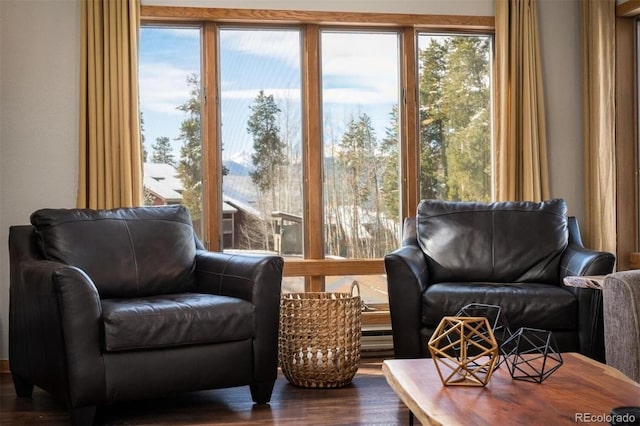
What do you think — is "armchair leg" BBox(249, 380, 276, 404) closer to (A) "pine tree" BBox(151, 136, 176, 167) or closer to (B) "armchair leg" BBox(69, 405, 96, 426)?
(B) "armchair leg" BBox(69, 405, 96, 426)

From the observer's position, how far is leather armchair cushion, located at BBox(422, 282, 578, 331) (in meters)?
3.78

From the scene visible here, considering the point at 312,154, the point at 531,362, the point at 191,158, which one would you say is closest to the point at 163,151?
the point at 191,158

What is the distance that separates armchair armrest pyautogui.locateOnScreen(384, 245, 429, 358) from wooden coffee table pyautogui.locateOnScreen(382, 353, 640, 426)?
138 centimetres

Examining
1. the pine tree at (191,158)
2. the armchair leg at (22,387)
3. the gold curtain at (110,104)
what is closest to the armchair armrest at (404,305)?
the pine tree at (191,158)

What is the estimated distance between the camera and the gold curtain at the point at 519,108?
5000 millimetres

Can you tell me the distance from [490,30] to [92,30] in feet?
8.36

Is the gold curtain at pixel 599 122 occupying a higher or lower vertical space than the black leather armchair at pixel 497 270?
higher

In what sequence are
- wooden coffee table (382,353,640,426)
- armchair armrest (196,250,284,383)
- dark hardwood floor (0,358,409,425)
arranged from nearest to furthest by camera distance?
wooden coffee table (382,353,640,426)
dark hardwood floor (0,358,409,425)
armchair armrest (196,250,284,383)

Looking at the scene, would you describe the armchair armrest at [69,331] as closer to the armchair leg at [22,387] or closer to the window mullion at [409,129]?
the armchair leg at [22,387]

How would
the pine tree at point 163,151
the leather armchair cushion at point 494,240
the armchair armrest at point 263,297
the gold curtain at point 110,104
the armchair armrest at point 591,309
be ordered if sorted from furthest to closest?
1. the pine tree at point 163,151
2. the gold curtain at point 110,104
3. the leather armchair cushion at point 494,240
4. the armchair armrest at point 591,309
5. the armchair armrest at point 263,297

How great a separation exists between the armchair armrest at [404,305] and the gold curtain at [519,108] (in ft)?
4.51

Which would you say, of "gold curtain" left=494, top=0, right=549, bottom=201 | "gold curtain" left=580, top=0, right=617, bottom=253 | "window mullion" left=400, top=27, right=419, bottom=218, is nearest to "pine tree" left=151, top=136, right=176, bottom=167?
"window mullion" left=400, top=27, right=419, bottom=218

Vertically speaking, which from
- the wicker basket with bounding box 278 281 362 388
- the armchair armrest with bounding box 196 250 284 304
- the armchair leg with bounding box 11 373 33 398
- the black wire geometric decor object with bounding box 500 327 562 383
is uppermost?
the armchair armrest with bounding box 196 250 284 304

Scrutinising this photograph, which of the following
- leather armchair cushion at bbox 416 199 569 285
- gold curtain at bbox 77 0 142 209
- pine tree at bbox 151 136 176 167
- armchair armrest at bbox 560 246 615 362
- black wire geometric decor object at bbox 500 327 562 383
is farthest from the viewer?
pine tree at bbox 151 136 176 167
